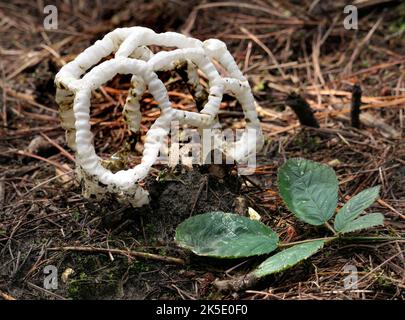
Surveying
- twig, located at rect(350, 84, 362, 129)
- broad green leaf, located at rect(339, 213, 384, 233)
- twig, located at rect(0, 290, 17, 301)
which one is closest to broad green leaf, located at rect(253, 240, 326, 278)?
broad green leaf, located at rect(339, 213, 384, 233)

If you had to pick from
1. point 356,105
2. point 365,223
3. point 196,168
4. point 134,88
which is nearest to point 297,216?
point 365,223

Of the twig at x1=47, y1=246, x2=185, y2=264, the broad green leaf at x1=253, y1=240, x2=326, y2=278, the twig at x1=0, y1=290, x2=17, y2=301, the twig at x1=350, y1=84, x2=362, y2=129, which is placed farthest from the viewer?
the twig at x1=350, y1=84, x2=362, y2=129

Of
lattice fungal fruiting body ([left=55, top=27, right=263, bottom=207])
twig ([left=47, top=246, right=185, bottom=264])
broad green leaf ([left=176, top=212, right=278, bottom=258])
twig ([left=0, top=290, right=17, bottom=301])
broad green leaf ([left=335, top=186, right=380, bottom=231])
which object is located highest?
lattice fungal fruiting body ([left=55, top=27, right=263, bottom=207])

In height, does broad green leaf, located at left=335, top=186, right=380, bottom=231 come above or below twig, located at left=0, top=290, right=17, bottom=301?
above

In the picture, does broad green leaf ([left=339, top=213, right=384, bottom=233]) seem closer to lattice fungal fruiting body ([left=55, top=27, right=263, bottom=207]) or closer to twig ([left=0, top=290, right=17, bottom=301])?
lattice fungal fruiting body ([left=55, top=27, right=263, bottom=207])
